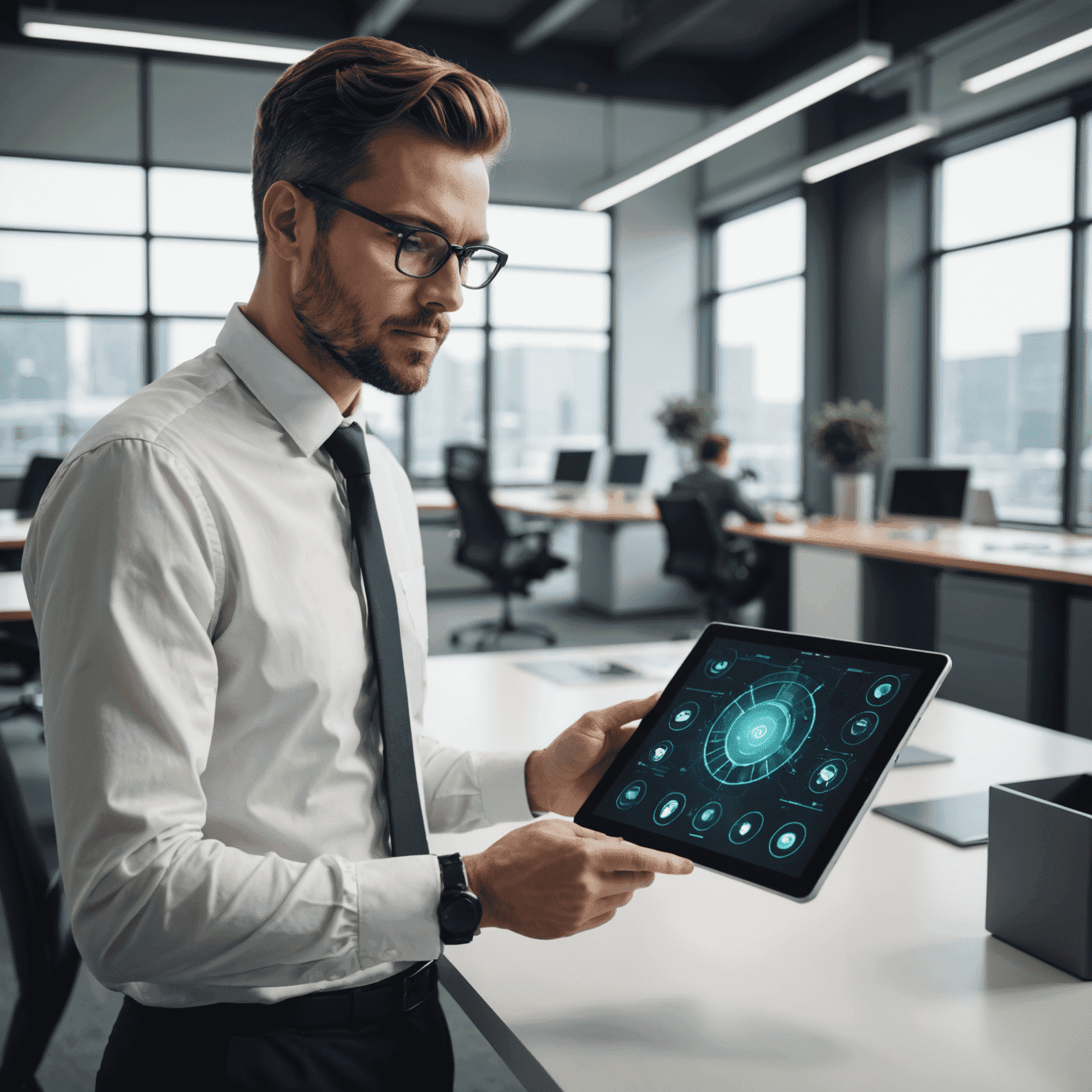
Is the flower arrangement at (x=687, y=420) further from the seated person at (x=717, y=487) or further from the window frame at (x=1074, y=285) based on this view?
the window frame at (x=1074, y=285)

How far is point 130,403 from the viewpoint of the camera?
2.74 feet

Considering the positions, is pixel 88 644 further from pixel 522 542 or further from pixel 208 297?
pixel 208 297

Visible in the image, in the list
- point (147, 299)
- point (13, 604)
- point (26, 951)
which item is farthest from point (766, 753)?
point (147, 299)

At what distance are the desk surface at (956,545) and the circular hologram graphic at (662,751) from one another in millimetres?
3010

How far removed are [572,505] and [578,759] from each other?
6.04 meters

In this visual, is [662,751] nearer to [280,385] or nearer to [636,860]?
[636,860]

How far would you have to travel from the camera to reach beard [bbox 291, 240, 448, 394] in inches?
36.3

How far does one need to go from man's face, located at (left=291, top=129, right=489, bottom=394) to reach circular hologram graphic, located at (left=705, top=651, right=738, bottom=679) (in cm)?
40

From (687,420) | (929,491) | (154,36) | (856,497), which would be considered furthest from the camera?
(687,420)

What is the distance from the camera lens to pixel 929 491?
5.06m

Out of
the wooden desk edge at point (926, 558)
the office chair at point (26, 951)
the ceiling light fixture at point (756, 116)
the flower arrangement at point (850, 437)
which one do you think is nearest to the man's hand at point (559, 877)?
the office chair at point (26, 951)

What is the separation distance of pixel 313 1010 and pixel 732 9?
792 cm

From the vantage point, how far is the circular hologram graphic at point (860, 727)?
0.85 meters

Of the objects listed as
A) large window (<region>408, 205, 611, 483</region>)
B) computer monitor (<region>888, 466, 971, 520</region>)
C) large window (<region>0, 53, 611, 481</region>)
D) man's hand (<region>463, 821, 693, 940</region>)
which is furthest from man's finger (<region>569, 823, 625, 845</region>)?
large window (<region>408, 205, 611, 483</region>)
